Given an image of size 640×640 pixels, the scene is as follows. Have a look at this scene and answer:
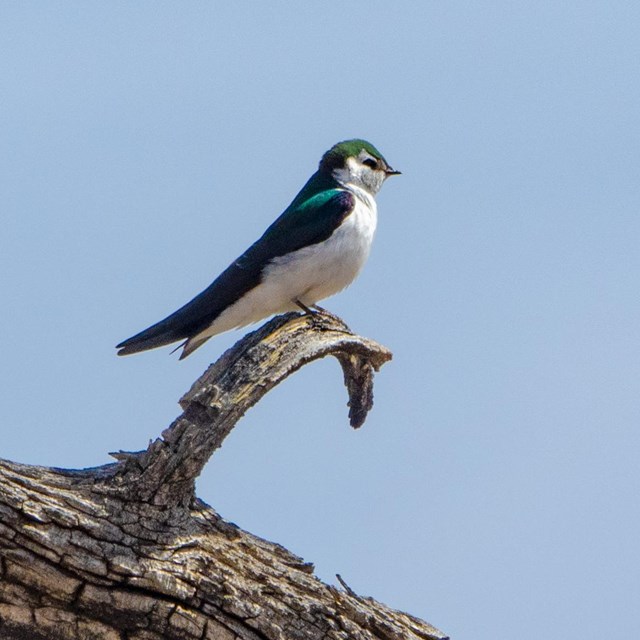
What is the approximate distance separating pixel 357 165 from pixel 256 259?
180 cm

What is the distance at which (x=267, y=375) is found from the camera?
661 centimetres

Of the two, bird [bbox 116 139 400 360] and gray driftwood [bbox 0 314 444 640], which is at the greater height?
bird [bbox 116 139 400 360]

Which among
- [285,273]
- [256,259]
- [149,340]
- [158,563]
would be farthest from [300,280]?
[158,563]

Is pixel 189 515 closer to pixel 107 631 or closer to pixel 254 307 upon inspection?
pixel 107 631

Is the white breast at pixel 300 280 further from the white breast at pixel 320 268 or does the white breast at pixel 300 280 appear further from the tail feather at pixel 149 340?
the tail feather at pixel 149 340

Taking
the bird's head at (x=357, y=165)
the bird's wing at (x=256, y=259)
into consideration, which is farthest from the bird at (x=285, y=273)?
the bird's head at (x=357, y=165)

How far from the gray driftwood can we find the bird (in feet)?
9.72

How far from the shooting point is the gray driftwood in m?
5.49

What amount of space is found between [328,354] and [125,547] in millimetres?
2089

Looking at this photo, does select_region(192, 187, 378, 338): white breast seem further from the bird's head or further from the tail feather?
the bird's head

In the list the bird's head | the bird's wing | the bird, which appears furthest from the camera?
the bird's head

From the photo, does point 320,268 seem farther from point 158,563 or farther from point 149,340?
point 158,563

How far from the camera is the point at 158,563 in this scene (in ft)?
18.7

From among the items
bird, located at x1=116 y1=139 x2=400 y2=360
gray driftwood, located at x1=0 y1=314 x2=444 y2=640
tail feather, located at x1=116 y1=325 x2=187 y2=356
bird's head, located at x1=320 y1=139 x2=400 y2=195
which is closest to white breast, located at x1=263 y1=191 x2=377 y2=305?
bird, located at x1=116 y1=139 x2=400 y2=360
